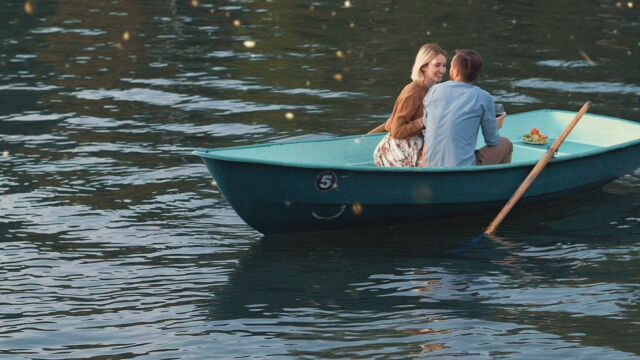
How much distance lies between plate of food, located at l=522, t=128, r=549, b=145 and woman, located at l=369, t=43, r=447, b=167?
230 cm

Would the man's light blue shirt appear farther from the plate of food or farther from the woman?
the plate of food

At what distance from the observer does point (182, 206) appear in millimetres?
12352

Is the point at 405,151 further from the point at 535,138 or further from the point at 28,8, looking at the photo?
the point at 28,8

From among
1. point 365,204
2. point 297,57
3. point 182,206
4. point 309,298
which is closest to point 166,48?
point 297,57

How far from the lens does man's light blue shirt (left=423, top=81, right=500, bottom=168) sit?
11.2 meters

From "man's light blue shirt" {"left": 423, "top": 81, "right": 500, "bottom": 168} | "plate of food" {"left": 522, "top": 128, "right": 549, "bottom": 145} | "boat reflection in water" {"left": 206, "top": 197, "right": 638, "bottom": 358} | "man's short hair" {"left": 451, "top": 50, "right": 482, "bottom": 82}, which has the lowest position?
"boat reflection in water" {"left": 206, "top": 197, "right": 638, "bottom": 358}

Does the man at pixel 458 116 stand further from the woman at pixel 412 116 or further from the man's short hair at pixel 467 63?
the woman at pixel 412 116

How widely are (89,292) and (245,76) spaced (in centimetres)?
1016

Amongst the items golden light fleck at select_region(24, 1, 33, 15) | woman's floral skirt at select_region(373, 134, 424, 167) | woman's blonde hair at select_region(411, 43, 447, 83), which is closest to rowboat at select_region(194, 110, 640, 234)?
woman's floral skirt at select_region(373, 134, 424, 167)

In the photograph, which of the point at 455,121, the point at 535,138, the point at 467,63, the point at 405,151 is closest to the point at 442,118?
the point at 455,121

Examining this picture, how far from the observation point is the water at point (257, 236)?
8859 mm

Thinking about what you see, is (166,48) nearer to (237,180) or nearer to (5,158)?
(5,158)

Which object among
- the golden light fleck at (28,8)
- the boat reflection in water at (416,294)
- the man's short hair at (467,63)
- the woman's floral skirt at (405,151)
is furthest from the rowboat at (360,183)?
the golden light fleck at (28,8)

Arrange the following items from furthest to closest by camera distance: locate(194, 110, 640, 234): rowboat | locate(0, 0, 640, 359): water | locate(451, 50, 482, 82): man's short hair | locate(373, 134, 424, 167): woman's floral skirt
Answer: locate(373, 134, 424, 167): woman's floral skirt → locate(451, 50, 482, 82): man's short hair → locate(194, 110, 640, 234): rowboat → locate(0, 0, 640, 359): water
